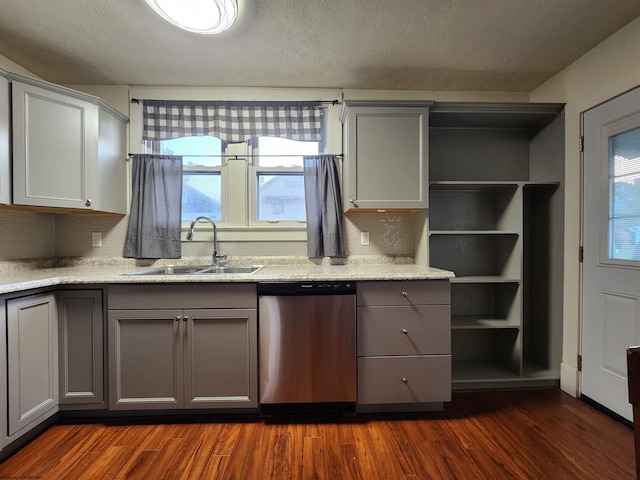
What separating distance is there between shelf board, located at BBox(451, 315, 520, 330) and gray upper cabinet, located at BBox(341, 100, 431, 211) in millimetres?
922

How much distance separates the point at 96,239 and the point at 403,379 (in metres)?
2.49

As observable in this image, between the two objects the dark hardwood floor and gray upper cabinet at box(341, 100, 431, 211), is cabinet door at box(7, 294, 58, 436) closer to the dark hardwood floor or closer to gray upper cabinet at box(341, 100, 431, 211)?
the dark hardwood floor

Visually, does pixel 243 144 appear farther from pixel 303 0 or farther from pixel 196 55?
pixel 303 0

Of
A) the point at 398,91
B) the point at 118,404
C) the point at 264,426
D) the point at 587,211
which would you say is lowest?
the point at 264,426

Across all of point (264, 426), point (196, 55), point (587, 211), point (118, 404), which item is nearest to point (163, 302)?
point (118, 404)

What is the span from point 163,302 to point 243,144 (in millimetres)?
1374

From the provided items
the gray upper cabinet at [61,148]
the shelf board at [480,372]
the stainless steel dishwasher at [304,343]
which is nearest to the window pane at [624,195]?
the shelf board at [480,372]

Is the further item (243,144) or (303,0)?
(243,144)

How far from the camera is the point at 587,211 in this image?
2029mm

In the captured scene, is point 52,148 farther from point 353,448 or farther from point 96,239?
point 353,448

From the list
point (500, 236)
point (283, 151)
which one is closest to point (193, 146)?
point (283, 151)

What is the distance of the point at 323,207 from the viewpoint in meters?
2.39

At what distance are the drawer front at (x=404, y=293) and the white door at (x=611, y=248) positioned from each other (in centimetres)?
101

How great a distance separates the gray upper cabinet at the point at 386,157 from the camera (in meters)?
2.13
